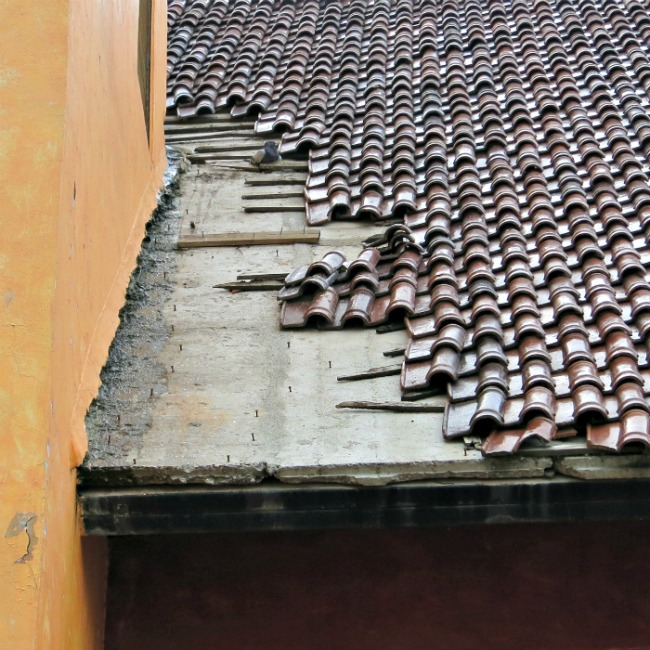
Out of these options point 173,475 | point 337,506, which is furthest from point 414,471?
point 173,475

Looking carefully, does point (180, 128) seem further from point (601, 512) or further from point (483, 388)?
point (601, 512)

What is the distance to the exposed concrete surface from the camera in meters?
4.84

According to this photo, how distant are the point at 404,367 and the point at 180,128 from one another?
13.2 feet

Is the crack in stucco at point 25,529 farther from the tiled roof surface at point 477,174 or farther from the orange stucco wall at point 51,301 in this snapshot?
the tiled roof surface at point 477,174

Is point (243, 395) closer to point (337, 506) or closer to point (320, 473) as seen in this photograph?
point (320, 473)

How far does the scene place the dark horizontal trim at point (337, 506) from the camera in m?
4.79

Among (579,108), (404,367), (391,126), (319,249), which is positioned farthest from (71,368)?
(579,108)

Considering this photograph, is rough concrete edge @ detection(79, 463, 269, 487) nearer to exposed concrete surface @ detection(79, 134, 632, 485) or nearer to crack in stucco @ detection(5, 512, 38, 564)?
exposed concrete surface @ detection(79, 134, 632, 485)

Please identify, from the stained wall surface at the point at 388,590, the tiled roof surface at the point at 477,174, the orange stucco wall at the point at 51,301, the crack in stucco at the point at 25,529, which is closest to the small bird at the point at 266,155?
the tiled roof surface at the point at 477,174

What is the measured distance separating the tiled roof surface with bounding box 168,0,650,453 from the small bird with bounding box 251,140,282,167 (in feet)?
0.73

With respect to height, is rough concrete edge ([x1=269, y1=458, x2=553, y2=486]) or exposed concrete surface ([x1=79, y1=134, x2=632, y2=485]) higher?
exposed concrete surface ([x1=79, y1=134, x2=632, y2=485])

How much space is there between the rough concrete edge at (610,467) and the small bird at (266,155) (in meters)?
4.10

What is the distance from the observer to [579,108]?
8.11 metres

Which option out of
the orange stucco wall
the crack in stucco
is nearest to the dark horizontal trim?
the orange stucco wall
